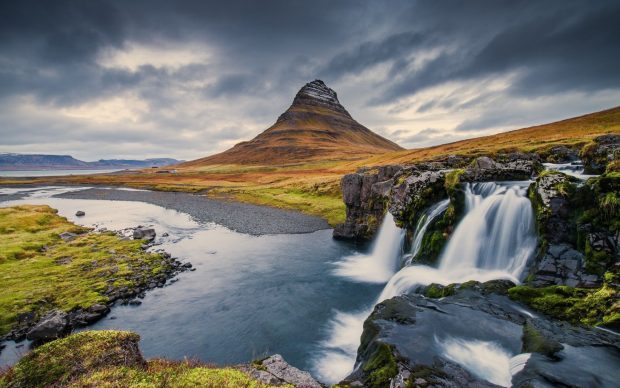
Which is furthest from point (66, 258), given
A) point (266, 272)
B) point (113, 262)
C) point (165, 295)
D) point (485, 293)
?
point (485, 293)

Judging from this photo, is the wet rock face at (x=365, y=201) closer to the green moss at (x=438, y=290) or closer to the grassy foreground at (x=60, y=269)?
the green moss at (x=438, y=290)

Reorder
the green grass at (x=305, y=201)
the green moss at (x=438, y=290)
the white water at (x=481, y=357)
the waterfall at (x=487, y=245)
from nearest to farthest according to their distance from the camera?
the white water at (x=481, y=357), the green moss at (x=438, y=290), the waterfall at (x=487, y=245), the green grass at (x=305, y=201)

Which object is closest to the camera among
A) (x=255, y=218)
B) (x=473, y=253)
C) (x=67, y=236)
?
(x=473, y=253)

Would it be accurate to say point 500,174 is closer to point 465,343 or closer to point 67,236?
point 465,343

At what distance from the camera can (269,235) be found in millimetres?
45844

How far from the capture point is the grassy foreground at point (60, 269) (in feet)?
70.7

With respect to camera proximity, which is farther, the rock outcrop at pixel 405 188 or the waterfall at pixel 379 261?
the waterfall at pixel 379 261

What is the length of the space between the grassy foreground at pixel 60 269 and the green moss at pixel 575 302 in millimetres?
27051

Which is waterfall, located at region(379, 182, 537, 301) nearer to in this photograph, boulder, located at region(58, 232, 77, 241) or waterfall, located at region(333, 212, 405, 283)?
waterfall, located at region(333, 212, 405, 283)

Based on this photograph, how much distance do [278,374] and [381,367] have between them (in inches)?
138

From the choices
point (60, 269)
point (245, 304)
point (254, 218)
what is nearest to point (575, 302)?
point (245, 304)

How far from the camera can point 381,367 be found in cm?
1048

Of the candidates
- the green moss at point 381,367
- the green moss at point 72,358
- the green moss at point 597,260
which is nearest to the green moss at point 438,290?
the green moss at point 597,260

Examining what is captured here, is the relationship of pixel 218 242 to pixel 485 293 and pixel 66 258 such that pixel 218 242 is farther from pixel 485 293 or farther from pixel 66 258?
pixel 485 293
